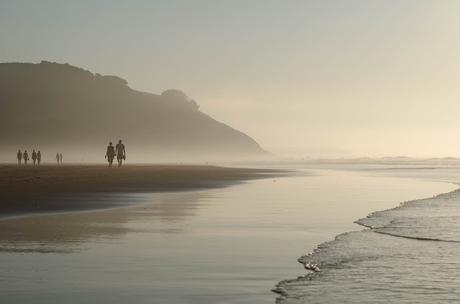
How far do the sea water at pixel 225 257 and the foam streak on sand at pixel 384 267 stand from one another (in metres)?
0.02

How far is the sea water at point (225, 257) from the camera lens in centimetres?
1004

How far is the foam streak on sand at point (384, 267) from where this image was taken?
1002 cm

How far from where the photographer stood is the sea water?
10.0m

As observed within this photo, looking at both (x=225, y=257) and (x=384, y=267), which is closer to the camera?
(x=384, y=267)

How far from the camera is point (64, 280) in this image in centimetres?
1070

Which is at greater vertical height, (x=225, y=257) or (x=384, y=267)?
(x=225, y=257)

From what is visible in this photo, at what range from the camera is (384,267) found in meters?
12.3

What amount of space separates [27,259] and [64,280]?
7.21ft

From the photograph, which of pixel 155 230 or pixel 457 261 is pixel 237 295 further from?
pixel 155 230

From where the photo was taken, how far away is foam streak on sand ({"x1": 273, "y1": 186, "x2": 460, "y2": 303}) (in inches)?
394

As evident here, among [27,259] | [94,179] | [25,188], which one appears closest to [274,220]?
[27,259]

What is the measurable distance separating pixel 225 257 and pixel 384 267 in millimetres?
3050

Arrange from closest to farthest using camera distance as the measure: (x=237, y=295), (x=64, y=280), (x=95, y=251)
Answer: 1. (x=237, y=295)
2. (x=64, y=280)
3. (x=95, y=251)

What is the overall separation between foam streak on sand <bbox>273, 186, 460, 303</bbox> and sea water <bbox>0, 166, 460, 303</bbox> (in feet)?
0.07
